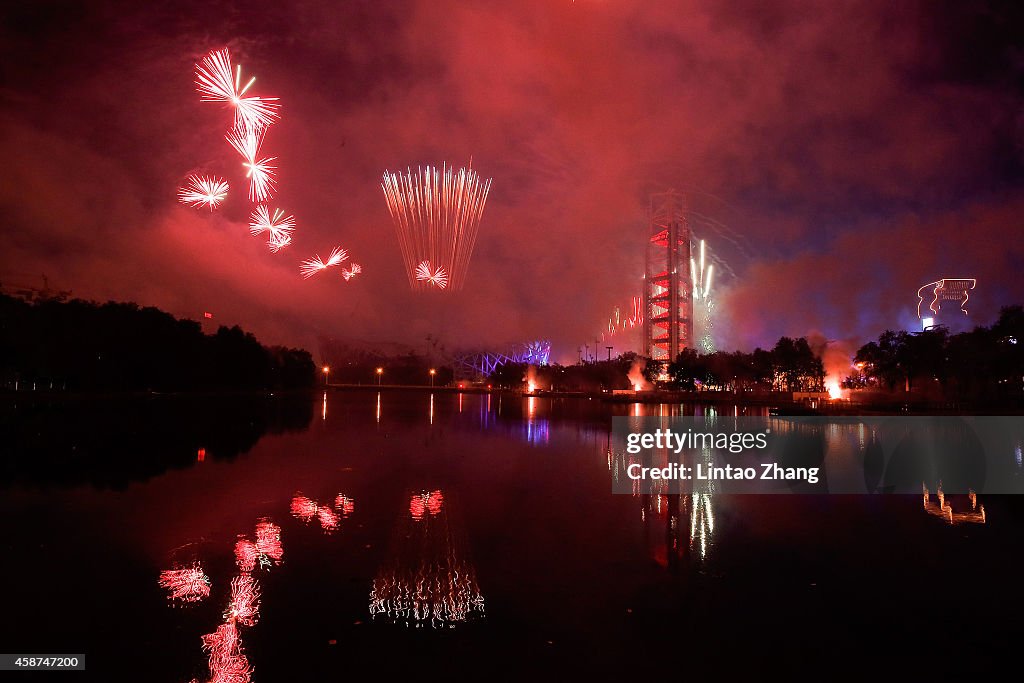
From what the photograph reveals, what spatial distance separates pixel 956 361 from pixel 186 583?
166ft

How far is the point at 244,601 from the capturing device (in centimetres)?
572

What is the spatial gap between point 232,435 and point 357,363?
561 ft

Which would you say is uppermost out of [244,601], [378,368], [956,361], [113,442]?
[378,368]

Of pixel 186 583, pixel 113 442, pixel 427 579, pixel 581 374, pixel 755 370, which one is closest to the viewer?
pixel 186 583

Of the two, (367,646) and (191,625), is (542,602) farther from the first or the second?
→ (191,625)

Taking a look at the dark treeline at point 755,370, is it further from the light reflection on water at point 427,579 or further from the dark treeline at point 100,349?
the light reflection on water at point 427,579

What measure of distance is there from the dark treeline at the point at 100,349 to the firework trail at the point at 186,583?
5095cm

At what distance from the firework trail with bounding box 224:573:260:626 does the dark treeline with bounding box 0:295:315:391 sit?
2035 inches

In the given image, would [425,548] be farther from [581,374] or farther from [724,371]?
[581,374]

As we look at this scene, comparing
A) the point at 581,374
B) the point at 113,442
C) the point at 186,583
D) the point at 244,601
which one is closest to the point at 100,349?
the point at 113,442

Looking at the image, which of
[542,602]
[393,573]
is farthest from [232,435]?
[542,602]

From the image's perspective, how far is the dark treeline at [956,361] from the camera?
38656 mm

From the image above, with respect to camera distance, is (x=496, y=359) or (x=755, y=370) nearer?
(x=755, y=370)

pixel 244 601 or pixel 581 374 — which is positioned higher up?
pixel 581 374
